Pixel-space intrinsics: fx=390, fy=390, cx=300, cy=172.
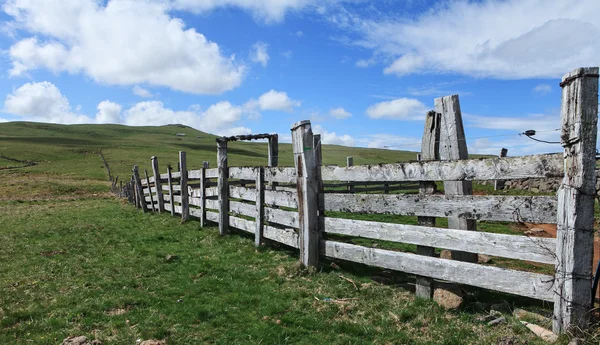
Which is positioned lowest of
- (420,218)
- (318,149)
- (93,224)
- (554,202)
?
(93,224)

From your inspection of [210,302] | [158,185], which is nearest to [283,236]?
[210,302]

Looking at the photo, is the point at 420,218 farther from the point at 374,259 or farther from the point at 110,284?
the point at 110,284

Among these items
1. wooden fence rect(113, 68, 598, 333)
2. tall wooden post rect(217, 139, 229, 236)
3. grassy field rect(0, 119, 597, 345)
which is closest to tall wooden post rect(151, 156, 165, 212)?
grassy field rect(0, 119, 597, 345)

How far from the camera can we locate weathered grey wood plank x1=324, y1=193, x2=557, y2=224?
473 cm

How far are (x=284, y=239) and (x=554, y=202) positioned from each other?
18.1 ft

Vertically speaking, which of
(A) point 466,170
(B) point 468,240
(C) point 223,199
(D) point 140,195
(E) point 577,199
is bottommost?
(D) point 140,195

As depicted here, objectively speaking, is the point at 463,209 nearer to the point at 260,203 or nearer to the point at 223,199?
the point at 260,203

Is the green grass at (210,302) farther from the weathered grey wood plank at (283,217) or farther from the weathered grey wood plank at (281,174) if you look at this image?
the weathered grey wood plank at (281,174)

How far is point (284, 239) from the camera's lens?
8.85m

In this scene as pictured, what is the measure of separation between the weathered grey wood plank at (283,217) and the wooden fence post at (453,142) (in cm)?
349

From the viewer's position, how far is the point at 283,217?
8.93 metres

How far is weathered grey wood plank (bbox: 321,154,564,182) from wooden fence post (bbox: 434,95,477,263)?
1.16 ft

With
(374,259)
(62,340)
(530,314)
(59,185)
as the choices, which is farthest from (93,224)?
(59,185)

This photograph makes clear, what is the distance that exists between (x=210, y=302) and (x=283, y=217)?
9.73ft
